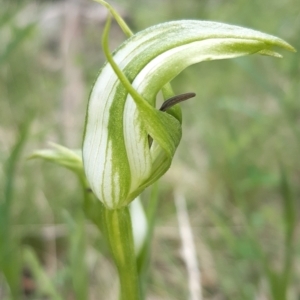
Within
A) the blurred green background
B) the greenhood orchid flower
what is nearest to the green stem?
the greenhood orchid flower

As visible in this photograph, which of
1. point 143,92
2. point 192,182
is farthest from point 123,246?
point 192,182

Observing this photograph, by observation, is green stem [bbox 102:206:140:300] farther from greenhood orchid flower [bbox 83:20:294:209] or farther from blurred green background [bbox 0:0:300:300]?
blurred green background [bbox 0:0:300:300]

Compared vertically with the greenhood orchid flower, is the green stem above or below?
below

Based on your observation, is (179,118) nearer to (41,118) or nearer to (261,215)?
(261,215)

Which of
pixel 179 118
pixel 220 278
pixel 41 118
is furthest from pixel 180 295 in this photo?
pixel 41 118

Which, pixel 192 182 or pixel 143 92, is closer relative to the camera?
pixel 143 92

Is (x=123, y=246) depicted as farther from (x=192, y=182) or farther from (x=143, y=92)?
(x=192, y=182)

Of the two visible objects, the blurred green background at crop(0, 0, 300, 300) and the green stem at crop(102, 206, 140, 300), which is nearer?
the green stem at crop(102, 206, 140, 300)
